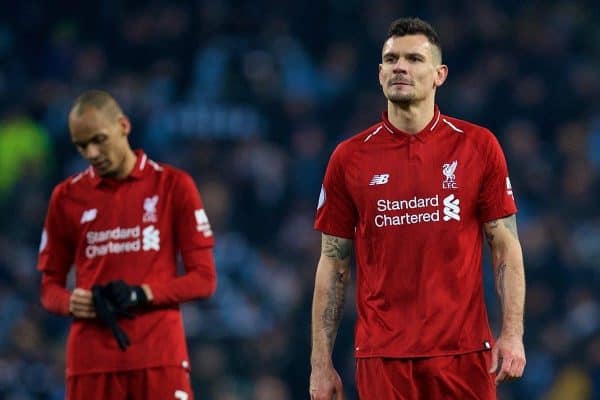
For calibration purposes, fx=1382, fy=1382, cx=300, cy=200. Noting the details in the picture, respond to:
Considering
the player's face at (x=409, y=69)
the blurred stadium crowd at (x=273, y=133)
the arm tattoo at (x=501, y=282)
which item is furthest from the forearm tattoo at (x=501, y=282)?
the blurred stadium crowd at (x=273, y=133)

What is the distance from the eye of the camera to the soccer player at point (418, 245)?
191 inches

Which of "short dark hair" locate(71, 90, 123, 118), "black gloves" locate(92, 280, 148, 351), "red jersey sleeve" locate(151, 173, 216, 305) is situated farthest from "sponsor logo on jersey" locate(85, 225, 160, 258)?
"short dark hair" locate(71, 90, 123, 118)

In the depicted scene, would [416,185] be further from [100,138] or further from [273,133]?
[273,133]

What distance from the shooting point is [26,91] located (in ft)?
38.8

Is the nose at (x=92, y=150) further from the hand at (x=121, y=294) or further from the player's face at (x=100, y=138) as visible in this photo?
the hand at (x=121, y=294)

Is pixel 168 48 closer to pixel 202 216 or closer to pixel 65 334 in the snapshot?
pixel 65 334

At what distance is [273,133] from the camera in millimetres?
11930

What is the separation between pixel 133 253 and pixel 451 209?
1.58 metres

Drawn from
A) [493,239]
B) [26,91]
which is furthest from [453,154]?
[26,91]

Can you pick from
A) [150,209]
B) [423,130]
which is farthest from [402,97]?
[150,209]

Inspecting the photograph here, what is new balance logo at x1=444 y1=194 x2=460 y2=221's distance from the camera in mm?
4891

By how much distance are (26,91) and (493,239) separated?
24.9ft

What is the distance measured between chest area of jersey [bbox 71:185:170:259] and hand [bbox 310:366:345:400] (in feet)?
3.96

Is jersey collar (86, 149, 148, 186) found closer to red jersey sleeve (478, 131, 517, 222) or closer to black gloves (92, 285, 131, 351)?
black gloves (92, 285, 131, 351)
